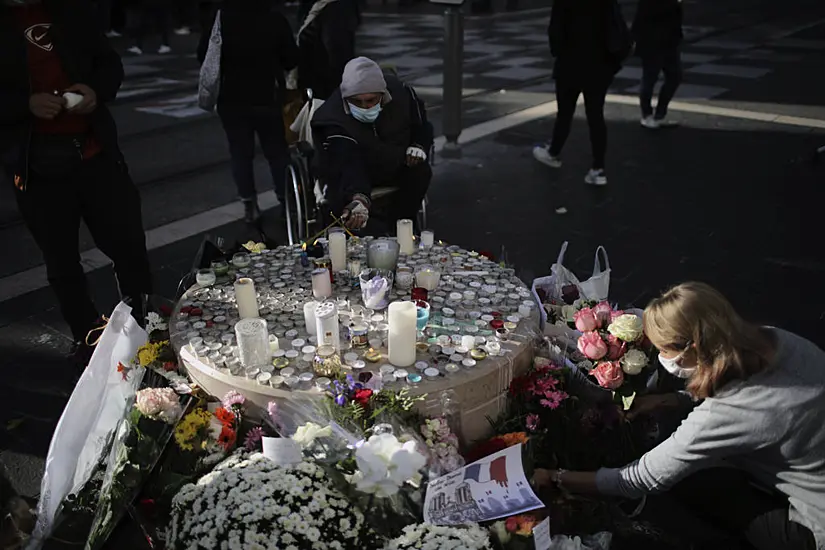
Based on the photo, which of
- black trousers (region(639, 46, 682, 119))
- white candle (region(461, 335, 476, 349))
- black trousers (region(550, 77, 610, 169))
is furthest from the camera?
black trousers (region(639, 46, 682, 119))

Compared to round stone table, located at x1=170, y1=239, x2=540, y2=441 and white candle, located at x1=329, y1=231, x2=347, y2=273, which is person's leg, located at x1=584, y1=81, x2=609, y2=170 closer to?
round stone table, located at x1=170, y1=239, x2=540, y2=441

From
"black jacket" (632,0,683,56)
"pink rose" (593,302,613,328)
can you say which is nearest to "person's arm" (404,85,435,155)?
"pink rose" (593,302,613,328)

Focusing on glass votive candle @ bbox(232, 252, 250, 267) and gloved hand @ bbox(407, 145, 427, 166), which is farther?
gloved hand @ bbox(407, 145, 427, 166)

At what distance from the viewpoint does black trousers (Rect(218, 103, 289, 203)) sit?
4.69 m

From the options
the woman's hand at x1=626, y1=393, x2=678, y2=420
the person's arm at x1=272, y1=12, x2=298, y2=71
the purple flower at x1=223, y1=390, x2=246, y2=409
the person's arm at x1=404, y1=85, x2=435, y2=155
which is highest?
the person's arm at x1=272, y1=12, x2=298, y2=71

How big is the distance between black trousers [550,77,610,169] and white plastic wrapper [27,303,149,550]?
14.6 feet

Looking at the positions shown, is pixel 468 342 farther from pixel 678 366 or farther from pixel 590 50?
pixel 590 50

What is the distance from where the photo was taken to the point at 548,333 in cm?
269

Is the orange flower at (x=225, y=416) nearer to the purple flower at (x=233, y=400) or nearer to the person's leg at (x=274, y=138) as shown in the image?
the purple flower at (x=233, y=400)

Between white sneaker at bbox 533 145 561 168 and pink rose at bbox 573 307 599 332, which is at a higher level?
pink rose at bbox 573 307 599 332

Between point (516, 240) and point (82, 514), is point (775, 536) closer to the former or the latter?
point (82, 514)

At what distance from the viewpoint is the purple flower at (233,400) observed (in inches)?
83.0

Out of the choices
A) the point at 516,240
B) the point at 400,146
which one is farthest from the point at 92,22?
the point at 516,240

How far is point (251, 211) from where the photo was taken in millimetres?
5219
